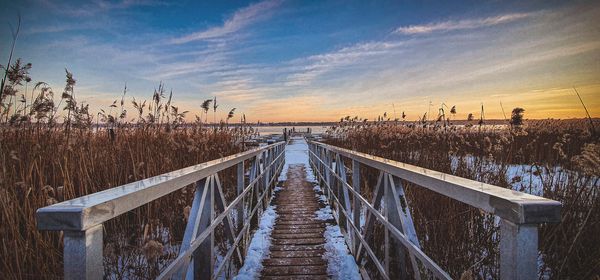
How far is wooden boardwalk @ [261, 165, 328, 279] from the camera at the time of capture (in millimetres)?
3654

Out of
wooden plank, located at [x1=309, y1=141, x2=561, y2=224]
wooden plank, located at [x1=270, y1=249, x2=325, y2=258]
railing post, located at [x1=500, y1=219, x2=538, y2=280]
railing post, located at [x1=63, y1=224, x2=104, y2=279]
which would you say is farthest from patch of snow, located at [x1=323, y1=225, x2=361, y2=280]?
railing post, located at [x1=63, y1=224, x2=104, y2=279]

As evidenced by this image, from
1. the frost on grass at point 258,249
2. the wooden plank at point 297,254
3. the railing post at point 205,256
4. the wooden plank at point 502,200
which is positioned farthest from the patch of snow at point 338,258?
the wooden plank at point 502,200

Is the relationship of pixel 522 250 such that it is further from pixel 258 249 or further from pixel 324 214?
pixel 324 214

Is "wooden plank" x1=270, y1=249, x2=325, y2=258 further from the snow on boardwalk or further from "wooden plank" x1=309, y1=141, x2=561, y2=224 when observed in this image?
"wooden plank" x1=309, y1=141, x2=561, y2=224

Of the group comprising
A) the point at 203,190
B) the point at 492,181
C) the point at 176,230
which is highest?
the point at 203,190

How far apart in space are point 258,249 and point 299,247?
22.5 inches

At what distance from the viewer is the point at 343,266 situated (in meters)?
3.83

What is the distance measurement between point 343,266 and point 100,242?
318 cm

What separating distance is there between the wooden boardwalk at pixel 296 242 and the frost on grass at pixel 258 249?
0.08 m

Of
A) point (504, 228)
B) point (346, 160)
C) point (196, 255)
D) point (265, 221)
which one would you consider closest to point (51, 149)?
point (196, 255)

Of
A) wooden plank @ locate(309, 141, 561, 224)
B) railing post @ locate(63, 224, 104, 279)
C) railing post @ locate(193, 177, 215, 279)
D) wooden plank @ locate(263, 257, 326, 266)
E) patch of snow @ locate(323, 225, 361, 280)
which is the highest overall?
wooden plank @ locate(309, 141, 561, 224)

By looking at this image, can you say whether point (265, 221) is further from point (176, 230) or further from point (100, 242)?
point (100, 242)

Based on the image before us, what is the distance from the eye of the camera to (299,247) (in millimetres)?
4402

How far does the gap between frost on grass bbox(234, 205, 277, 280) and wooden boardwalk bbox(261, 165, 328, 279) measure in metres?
0.08
